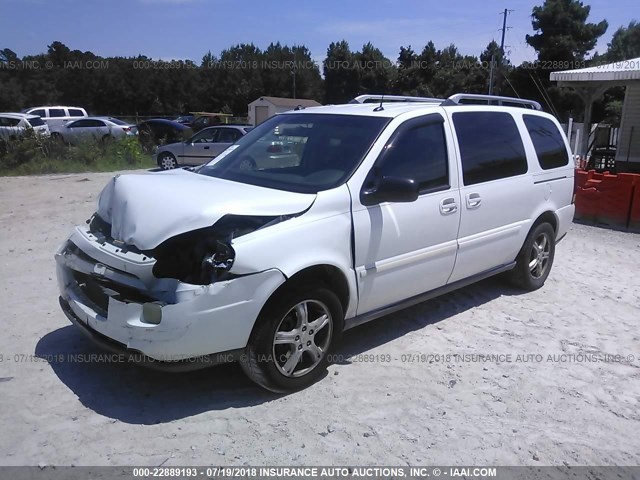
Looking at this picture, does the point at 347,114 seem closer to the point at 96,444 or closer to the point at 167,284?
the point at 167,284

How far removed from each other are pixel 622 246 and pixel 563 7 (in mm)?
44478

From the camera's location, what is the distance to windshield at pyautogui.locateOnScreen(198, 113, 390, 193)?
404 centimetres

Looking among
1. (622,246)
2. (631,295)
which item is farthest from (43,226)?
(622,246)

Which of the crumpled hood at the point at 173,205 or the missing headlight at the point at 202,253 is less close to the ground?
the crumpled hood at the point at 173,205

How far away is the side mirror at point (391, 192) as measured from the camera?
12.5 ft

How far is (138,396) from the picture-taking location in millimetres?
3604

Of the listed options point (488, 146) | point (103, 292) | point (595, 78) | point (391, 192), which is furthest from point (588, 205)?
point (103, 292)

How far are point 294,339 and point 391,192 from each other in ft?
3.99

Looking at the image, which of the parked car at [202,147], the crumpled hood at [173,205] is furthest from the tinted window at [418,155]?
the parked car at [202,147]

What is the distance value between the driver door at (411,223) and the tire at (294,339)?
338 mm

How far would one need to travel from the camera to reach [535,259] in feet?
19.3

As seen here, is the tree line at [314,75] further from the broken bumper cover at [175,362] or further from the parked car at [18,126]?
the broken bumper cover at [175,362]

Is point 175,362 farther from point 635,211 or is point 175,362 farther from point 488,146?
point 635,211

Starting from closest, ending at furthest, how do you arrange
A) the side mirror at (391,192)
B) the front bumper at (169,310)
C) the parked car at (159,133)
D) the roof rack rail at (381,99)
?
the front bumper at (169,310) → the side mirror at (391,192) → the roof rack rail at (381,99) → the parked car at (159,133)
